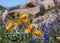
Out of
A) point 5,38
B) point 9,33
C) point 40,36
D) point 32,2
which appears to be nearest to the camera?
point 40,36

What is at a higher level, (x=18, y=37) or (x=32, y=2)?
(x=32, y=2)

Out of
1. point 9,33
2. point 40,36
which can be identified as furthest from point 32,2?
point 40,36

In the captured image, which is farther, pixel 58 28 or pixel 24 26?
pixel 24 26

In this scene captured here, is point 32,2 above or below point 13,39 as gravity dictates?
above

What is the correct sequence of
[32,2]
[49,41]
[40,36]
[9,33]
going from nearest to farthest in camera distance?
[49,41] < [40,36] < [9,33] < [32,2]

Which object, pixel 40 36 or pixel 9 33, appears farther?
→ pixel 9 33

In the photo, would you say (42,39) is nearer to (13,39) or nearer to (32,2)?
(13,39)

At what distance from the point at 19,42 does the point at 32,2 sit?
19.1 ft

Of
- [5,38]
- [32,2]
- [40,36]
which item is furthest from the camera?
[32,2]

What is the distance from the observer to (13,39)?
4371 mm

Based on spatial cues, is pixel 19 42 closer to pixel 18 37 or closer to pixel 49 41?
pixel 18 37

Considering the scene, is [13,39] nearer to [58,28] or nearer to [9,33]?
[9,33]

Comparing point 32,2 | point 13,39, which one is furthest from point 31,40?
point 32,2

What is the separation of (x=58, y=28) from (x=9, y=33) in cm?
89
